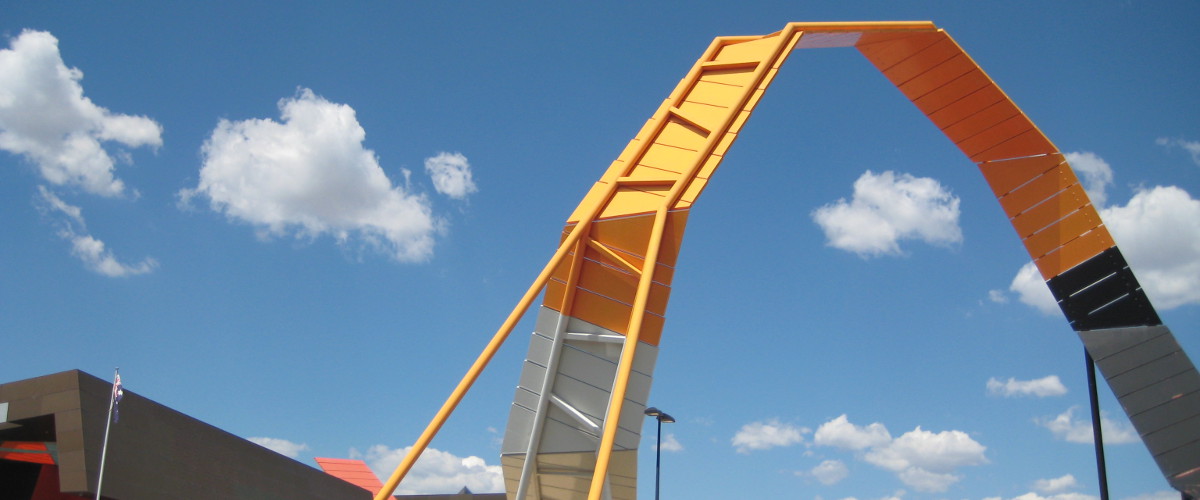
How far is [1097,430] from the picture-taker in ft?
65.5

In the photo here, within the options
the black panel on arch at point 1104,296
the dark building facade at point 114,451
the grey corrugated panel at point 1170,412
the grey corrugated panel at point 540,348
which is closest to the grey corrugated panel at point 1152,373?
the grey corrugated panel at point 1170,412

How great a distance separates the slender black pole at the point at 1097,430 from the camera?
757 inches

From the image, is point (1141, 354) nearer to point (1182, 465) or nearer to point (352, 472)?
point (1182, 465)

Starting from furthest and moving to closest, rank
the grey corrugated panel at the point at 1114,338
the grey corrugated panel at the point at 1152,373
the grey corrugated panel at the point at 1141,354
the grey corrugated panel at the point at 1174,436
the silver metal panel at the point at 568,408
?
the grey corrugated panel at the point at 1114,338
the grey corrugated panel at the point at 1141,354
the grey corrugated panel at the point at 1152,373
the grey corrugated panel at the point at 1174,436
the silver metal panel at the point at 568,408

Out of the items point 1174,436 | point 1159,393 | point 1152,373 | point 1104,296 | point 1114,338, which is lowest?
point 1174,436

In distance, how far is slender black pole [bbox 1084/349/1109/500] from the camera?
19.2 meters

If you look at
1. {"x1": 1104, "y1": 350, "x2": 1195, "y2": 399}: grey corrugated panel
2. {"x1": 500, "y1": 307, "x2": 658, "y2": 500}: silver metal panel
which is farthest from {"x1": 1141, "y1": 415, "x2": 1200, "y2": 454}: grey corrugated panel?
{"x1": 500, "y1": 307, "x2": 658, "y2": 500}: silver metal panel

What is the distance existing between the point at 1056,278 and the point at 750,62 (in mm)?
10056

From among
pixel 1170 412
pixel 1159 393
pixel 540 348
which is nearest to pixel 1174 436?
pixel 1170 412

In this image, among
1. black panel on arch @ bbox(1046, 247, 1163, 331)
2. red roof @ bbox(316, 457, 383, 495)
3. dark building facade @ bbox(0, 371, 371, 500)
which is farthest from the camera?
red roof @ bbox(316, 457, 383, 495)

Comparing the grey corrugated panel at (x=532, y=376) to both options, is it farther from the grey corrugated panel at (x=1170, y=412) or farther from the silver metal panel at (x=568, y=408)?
the grey corrugated panel at (x=1170, y=412)

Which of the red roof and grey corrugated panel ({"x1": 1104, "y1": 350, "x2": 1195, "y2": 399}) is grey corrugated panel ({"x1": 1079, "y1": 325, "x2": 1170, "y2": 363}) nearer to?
grey corrugated panel ({"x1": 1104, "y1": 350, "x2": 1195, "y2": 399})

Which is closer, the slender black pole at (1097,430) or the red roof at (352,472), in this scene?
the slender black pole at (1097,430)

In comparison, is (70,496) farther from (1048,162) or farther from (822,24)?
(1048,162)
